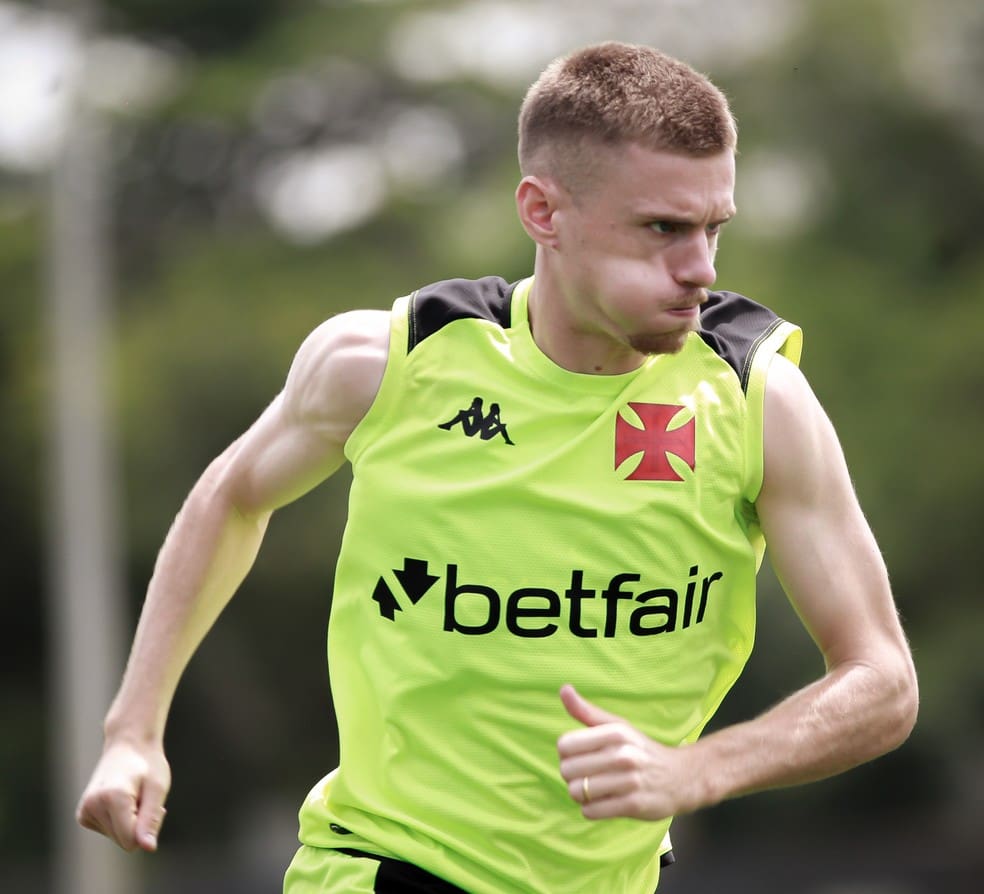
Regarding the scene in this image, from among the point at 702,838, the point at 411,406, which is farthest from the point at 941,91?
the point at 411,406

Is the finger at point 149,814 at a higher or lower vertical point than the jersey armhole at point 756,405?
lower

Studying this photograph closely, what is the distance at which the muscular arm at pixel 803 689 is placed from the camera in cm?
336

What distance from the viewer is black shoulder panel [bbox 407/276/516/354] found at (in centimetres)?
419

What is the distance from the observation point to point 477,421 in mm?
4117

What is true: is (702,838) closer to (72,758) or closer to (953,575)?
(953,575)

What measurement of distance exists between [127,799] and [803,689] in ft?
4.93

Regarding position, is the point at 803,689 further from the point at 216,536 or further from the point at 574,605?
the point at 216,536

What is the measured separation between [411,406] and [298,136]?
25.2m

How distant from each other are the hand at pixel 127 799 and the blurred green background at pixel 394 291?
68.0ft

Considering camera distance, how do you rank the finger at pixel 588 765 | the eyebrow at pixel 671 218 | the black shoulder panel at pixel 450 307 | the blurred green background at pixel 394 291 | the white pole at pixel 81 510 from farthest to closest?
the blurred green background at pixel 394 291
the white pole at pixel 81 510
the black shoulder panel at pixel 450 307
the eyebrow at pixel 671 218
the finger at pixel 588 765

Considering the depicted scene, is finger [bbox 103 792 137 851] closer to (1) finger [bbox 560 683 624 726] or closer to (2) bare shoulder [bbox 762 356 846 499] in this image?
(1) finger [bbox 560 683 624 726]

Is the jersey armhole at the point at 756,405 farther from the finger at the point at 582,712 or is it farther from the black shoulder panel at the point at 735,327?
the finger at the point at 582,712

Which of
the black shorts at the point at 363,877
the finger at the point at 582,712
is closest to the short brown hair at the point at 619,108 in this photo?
the finger at the point at 582,712

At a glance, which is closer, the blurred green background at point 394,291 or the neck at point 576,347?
the neck at point 576,347
